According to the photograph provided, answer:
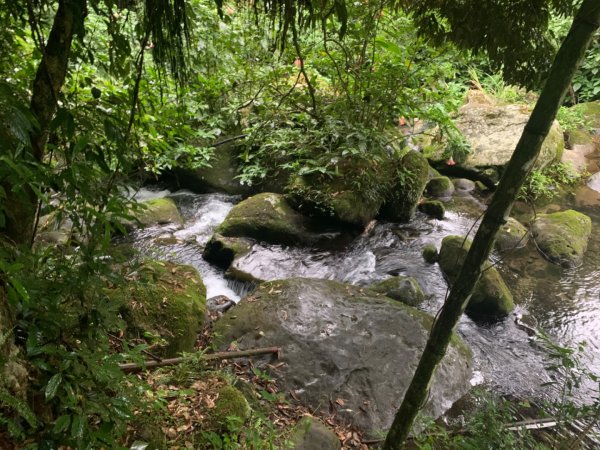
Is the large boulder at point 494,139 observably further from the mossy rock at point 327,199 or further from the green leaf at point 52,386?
the green leaf at point 52,386

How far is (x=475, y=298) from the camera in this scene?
5.72 metres

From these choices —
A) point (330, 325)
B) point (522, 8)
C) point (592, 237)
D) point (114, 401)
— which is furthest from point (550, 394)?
point (592, 237)

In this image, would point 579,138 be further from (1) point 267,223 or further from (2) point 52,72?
(2) point 52,72

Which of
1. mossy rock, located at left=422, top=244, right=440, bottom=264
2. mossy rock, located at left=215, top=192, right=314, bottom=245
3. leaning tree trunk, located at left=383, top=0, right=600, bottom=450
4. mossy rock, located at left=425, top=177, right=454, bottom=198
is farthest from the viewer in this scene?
mossy rock, located at left=425, top=177, right=454, bottom=198

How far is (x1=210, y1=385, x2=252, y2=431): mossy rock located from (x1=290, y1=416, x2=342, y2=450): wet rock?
401 mm

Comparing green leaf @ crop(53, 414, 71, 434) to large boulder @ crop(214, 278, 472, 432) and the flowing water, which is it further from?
the flowing water

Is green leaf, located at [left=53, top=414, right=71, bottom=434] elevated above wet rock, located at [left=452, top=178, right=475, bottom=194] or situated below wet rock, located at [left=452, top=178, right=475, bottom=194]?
above

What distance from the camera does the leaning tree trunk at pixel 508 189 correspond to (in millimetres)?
1720

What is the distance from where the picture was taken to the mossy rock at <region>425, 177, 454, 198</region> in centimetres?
963

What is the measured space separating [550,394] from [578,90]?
552 inches

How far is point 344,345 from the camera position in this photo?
429cm

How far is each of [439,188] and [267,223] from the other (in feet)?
16.2

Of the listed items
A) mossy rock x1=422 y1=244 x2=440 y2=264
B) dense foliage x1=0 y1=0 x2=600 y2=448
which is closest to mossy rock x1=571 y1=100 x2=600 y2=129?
mossy rock x1=422 y1=244 x2=440 y2=264

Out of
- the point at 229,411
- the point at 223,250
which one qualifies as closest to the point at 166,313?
the point at 229,411
